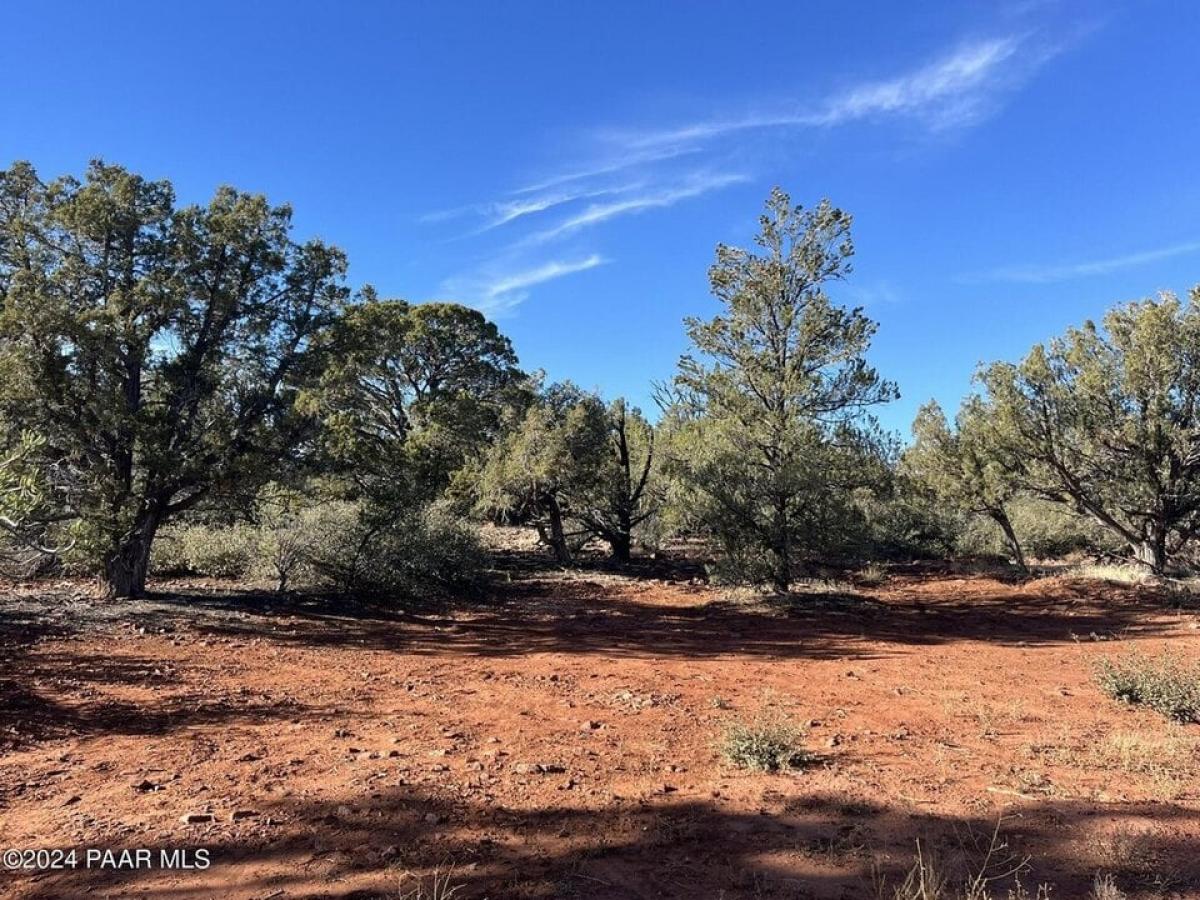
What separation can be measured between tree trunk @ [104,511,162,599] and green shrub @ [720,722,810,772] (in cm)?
1176

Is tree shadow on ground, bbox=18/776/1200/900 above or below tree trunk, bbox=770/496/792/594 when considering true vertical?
A: below

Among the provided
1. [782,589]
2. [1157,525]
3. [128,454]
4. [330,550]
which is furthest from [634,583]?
[1157,525]

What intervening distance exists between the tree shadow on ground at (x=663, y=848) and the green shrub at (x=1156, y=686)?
9.61 ft

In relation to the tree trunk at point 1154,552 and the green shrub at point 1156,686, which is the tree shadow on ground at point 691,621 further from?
the green shrub at point 1156,686

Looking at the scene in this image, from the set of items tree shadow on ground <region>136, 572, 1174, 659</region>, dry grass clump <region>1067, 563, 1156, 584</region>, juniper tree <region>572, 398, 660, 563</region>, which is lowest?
tree shadow on ground <region>136, 572, 1174, 659</region>

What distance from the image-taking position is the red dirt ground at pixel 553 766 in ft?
12.5

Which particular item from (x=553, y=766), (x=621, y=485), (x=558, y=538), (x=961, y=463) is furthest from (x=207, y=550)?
(x=961, y=463)

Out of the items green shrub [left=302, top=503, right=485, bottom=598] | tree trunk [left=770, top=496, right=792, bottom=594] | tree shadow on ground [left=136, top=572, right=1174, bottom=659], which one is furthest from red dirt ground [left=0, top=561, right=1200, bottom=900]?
tree trunk [left=770, top=496, right=792, bottom=594]

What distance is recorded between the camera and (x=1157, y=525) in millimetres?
19812

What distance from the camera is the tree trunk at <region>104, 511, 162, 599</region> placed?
41.9 feet

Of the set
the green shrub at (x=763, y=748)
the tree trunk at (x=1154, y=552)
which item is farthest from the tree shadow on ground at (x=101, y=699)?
the tree trunk at (x=1154, y=552)

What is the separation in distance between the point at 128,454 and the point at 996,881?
1409 centimetres

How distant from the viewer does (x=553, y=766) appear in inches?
212

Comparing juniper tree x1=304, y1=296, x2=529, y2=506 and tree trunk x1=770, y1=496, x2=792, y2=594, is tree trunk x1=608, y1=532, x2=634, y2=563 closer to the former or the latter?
juniper tree x1=304, y1=296, x2=529, y2=506
